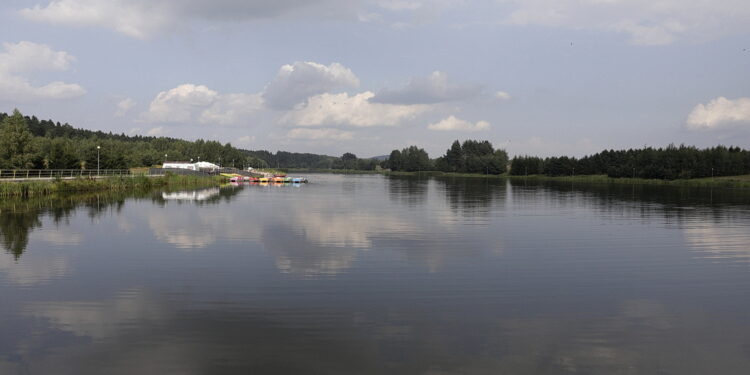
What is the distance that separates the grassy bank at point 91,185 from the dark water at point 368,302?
27430 millimetres

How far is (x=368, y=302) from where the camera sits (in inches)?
563

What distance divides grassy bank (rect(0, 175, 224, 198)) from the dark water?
27.4 m

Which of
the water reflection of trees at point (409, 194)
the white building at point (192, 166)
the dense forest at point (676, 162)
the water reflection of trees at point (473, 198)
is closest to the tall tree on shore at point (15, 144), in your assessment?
the water reflection of trees at point (409, 194)

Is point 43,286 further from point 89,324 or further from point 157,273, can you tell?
point 89,324

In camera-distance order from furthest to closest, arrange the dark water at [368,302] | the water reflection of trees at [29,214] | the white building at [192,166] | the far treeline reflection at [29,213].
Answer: the white building at [192,166]
the water reflection of trees at [29,214]
the far treeline reflection at [29,213]
the dark water at [368,302]

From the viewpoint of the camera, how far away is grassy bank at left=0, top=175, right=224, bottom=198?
168ft

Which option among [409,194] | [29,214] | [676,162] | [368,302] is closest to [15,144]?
[29,214]

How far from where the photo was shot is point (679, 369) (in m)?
9.88

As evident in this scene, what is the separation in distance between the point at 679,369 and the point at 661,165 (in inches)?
6502

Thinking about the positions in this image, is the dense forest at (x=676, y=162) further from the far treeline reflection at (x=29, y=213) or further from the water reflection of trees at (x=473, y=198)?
the far treeline reflection at (x=29, y=213)

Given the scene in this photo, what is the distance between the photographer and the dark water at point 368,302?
10.2 metres

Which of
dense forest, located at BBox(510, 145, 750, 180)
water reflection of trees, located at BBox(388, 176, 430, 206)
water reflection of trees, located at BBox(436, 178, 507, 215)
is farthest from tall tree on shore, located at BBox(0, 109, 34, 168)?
dense forest, located at BBox(510, 145, 750, 180)

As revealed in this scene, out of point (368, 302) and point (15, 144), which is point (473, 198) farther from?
point (15, 144)

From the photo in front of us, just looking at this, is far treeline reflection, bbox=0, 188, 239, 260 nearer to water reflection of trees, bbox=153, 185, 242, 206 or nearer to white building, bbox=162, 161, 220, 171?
water reflection of trees, bbox=153, 185, 242, 206
